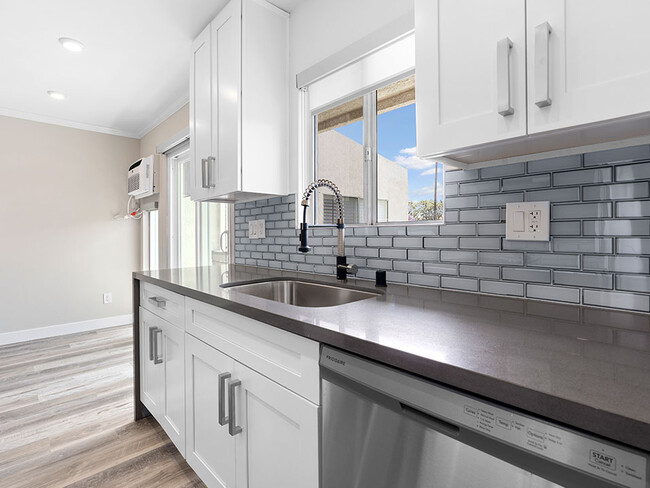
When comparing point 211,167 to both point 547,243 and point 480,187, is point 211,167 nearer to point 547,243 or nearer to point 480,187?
point 480,187

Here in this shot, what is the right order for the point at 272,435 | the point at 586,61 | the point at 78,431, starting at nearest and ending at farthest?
the point at 586,61 < the point at 272,435 < the point at 78,431

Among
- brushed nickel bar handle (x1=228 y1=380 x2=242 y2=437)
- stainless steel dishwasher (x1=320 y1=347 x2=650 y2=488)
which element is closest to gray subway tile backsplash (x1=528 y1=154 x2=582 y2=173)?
stainless steel dishwasher (x1=320 y1=347 x2=650 y2=488)

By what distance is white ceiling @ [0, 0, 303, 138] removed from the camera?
6.72 feet

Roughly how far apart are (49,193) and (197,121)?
2.82 metres

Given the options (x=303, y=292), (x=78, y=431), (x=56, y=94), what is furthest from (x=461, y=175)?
(x=56, y=94)

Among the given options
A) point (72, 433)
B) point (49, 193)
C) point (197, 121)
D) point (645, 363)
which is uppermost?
point (197, 121)

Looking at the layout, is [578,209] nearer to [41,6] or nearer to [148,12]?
[148,12]

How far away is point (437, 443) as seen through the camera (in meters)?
0.60

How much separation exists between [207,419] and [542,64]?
1.60 meters

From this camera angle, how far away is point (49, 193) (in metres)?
3.90

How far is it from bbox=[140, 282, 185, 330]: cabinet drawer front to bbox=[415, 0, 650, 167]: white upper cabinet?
128cm

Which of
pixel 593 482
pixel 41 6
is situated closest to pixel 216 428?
pixel 593 482

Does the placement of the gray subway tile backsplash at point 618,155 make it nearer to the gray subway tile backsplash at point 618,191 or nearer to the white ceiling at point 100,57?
the gray subway tile backsplash at point 618,191

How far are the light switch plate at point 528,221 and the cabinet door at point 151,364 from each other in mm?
1709
